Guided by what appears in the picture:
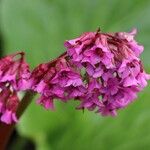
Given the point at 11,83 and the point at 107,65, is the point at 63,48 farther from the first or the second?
the point at 107,65

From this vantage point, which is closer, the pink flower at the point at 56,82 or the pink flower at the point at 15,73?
the pink flower at the point at 56,82

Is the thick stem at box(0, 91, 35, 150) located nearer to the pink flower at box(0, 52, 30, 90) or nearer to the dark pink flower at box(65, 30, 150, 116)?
the pink flower at box(0, 52, 30, 90)

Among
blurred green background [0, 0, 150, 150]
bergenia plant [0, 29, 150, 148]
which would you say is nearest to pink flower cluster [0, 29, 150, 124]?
bergenia plant [0, 29, 150, 148]

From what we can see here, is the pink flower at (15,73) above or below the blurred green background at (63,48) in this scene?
below

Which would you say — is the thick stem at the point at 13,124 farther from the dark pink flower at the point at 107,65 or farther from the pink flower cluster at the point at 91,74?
the dark pink flower at the point at 107,65

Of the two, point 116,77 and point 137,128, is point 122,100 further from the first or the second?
point 137,128

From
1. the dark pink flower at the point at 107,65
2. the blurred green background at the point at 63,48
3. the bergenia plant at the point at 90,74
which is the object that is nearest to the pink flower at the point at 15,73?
the bergenia plant at the point at 90,74

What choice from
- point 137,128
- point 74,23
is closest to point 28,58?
point 74,23
